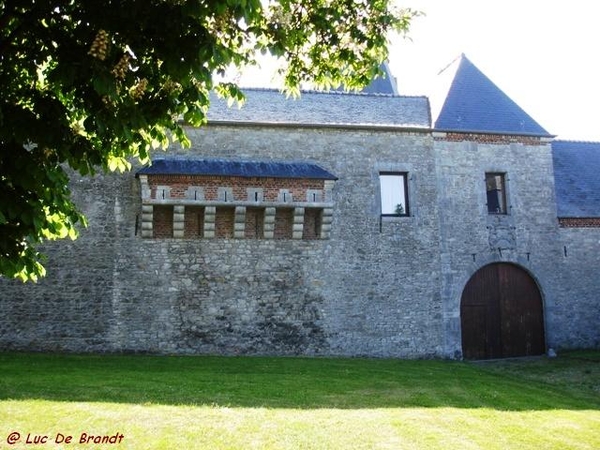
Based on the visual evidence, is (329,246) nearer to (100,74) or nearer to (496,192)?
(496,192)

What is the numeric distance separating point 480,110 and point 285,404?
10739mm

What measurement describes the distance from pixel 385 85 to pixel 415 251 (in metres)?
8.45

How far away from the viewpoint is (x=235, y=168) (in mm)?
12719

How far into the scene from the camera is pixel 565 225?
48.6ft

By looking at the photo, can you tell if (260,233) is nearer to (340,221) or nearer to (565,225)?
(340,221)

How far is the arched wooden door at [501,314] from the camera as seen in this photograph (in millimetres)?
13750

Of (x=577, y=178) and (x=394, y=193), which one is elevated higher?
(x=577, y=178)

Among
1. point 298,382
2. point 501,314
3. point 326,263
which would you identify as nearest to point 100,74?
point 298,382

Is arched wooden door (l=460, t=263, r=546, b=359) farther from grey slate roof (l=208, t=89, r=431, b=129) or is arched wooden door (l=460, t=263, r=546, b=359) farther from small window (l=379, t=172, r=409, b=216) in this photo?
grey slate roof (l=208, t=89, r=431, b=129)

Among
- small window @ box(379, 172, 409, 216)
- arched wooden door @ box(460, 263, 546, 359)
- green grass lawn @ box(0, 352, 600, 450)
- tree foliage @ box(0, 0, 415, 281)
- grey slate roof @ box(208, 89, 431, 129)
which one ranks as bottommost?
green grass lawn @ box(0, 352, 600, 450)

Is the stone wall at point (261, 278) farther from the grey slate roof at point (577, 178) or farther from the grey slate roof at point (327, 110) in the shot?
the grey slate roof at point (577, 178)

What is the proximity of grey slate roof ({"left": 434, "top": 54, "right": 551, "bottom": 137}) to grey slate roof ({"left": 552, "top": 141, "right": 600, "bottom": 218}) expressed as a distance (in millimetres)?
2048

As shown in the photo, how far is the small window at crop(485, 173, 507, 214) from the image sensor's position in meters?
14.4

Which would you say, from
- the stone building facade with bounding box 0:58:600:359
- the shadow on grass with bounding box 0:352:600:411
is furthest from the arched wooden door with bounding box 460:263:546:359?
the shadow on grass with bounding box 0:352:600:411
